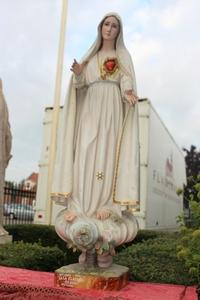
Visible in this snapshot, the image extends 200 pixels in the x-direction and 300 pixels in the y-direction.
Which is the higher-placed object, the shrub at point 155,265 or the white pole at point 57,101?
the white pole at point 57,101

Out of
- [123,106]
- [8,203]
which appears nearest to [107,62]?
[123,106]

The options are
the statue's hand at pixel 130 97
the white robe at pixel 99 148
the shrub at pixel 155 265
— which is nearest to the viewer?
the white robe at pixel 99 148

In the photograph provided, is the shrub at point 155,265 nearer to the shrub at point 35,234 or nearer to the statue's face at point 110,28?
the statue's face at point 110,28

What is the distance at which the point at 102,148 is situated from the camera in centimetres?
419

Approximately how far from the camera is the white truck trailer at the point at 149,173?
11.3 meters

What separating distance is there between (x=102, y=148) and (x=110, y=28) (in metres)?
1.20

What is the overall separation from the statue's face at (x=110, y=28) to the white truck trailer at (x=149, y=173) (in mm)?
6417

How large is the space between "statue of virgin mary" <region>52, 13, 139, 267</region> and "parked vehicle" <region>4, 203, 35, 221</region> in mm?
12157

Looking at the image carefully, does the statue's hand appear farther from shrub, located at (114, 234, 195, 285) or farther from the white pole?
the white pole

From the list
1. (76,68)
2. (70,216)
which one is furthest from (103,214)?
(76,68)

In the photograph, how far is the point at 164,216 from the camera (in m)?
14.8

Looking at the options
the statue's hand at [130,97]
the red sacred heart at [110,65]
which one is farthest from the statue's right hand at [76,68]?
the statue's hand at [130,97]

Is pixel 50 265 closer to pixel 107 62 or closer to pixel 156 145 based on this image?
pixel 107 62

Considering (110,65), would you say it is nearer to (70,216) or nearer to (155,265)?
(70,216)
